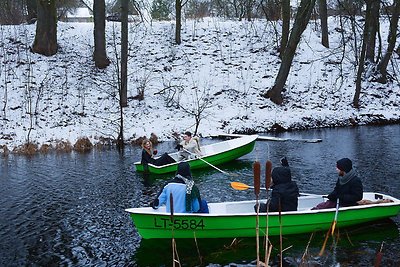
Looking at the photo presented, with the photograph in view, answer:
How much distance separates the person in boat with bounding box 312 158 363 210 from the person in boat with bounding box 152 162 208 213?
2.46 metres

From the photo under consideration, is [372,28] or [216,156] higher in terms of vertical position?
[372,28]

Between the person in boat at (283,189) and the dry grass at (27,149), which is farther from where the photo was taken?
the dry grass at (27,149)

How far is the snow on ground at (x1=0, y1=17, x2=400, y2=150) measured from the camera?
743 inches

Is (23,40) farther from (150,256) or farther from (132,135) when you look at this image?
(150,256)

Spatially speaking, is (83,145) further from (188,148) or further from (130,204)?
(130,204)

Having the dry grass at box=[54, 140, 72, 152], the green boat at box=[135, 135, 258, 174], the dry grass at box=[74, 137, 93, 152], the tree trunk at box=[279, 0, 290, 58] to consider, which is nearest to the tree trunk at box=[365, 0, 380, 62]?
the tree trunk at box=[279, 0, 290, 58]

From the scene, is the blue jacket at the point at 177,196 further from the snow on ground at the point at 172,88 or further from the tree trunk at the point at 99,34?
the tree trunk at the point at 99,34

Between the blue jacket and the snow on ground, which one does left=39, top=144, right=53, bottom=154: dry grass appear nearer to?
the snow on ground

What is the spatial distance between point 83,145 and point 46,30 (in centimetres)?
978

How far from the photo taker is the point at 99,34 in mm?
22234

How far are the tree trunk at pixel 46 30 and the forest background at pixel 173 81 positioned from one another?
6cm

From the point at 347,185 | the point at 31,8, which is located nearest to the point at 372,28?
the point at 347,185

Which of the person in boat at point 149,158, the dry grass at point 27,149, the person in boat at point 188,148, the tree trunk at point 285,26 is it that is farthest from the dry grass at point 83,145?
the tree trunk at point 285,26

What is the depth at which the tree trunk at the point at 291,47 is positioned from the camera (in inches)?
738
